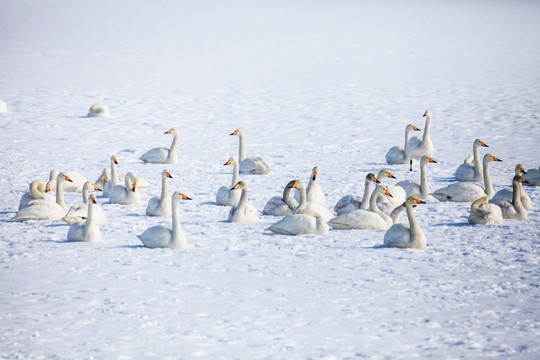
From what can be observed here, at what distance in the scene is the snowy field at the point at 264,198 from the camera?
19.8 ft

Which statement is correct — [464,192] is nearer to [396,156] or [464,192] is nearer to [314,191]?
[314,191]

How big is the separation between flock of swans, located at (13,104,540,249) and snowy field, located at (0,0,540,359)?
0.51ft

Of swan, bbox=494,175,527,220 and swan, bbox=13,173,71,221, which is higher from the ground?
swan, bbox=494,175,527,220

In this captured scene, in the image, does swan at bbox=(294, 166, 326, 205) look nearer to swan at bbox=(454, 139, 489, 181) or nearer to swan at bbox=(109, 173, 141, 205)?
swan at bbox=(109, 173, 141, 205)

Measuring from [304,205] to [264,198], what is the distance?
1.55 meters

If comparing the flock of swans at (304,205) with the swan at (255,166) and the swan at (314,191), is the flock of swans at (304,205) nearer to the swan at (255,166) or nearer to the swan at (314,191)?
the swan at (314,191)

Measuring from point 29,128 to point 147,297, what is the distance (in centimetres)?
977

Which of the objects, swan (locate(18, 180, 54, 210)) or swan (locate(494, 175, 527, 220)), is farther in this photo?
swan (locate(18, 180, 54, 210))

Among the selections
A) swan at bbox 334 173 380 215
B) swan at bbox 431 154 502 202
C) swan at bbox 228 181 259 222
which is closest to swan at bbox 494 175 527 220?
swan at bbox 431 154 502 202

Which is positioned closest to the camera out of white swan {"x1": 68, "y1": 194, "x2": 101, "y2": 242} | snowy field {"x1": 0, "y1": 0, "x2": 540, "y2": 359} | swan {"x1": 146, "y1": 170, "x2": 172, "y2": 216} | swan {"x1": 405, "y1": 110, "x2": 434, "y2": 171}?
snowy field {"x1": 0, "y1": 0, "x2": 540, "y2": 359}

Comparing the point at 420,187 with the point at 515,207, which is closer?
the point at 515,207

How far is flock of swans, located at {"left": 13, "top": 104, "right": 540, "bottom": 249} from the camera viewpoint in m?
8.21

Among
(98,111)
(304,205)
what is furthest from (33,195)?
(98,111)

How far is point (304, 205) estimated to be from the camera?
357 inches
